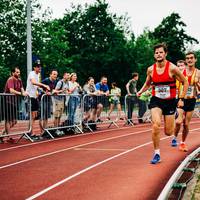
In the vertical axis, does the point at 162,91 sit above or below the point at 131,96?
above

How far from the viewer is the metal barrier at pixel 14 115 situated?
1112cm

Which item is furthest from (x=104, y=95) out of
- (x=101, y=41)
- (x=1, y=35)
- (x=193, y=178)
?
(x=101, y=41)

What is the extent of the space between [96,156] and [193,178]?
284 centimetres

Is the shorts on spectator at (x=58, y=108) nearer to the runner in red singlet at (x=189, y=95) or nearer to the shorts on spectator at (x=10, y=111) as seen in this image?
the shorts on spectator at (x=10, y=111)

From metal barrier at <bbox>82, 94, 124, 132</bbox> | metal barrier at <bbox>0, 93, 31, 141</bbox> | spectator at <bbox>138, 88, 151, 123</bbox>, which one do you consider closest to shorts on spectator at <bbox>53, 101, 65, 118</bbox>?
metal barrier at <bbox>0, 93, 31, 141</bbox>

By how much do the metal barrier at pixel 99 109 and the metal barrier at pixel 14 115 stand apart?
287 centimetres

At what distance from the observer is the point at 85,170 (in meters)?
7.15

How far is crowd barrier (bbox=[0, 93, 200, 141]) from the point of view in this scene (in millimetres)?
11367

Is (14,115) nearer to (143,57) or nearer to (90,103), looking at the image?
(90,103)

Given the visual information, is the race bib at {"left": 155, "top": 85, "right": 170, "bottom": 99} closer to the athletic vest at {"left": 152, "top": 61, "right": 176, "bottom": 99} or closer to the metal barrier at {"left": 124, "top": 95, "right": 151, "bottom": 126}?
the athletic vest at {"left": 152, "top": 61, "right": 176, "bottom": 99}

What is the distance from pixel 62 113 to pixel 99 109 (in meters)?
2.62

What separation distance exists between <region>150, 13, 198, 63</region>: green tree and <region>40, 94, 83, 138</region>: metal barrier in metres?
60.4

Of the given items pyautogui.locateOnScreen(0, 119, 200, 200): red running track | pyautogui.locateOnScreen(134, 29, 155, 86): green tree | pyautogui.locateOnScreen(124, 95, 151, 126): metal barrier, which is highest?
pyautogui.locateOnScreen(134, 29, 155, 86): green tree

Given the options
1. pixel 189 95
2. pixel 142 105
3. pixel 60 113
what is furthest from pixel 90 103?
pixel 189 95
